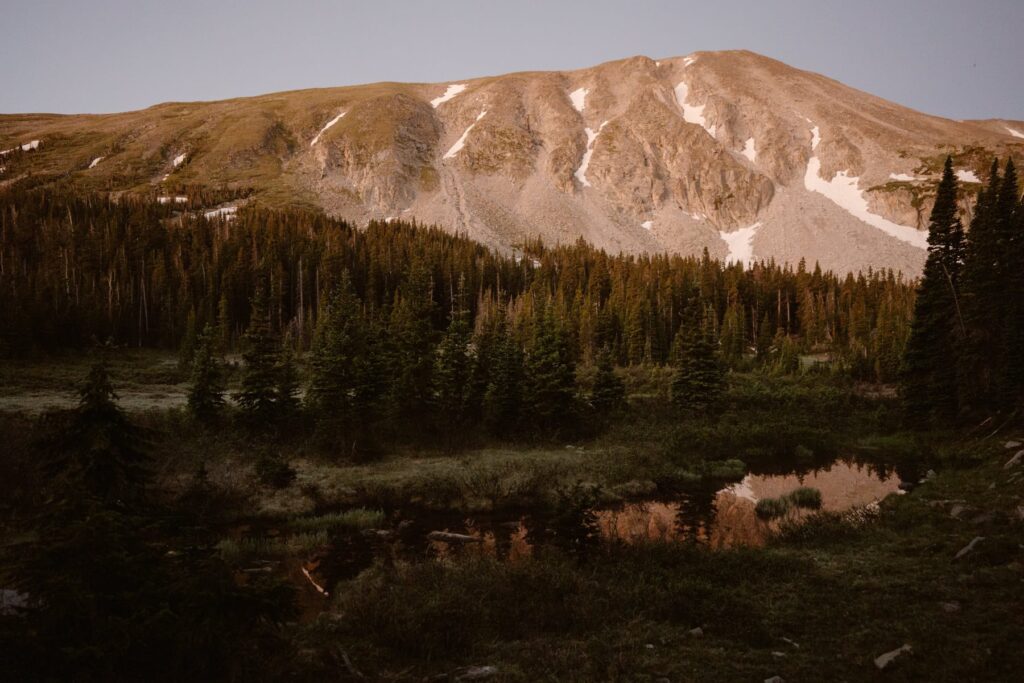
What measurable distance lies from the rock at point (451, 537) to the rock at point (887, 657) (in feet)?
44.7

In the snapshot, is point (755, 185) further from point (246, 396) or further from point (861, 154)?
point (246, 396)

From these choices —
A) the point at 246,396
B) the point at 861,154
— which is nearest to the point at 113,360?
the point at 246,396

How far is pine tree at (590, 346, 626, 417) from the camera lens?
1788 inches

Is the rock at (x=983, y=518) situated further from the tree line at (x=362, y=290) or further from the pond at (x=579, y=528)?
the tree line at (x=362, y=290)

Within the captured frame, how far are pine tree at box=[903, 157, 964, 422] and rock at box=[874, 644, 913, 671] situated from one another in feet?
114

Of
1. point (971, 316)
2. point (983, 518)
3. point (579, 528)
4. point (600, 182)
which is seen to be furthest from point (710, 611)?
point (600, 182)

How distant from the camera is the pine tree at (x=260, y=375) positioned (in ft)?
110

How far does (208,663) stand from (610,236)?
162 m

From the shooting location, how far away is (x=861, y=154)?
7372 inches

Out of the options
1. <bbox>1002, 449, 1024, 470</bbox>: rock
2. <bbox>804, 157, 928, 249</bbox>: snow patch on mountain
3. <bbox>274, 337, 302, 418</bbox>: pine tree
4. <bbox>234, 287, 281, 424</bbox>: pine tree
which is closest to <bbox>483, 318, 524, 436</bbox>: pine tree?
<bbox>274, 337, 302, 418</bbox>: pine tree

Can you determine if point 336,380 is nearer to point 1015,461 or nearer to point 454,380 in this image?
point 454,380

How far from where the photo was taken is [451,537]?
70.2 feet

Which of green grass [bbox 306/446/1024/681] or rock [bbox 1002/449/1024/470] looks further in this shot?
rock [bbox 1002/449/1024/470]

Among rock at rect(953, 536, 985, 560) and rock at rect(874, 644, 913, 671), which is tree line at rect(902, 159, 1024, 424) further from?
rock at rect(874, 644, 913, 671)
